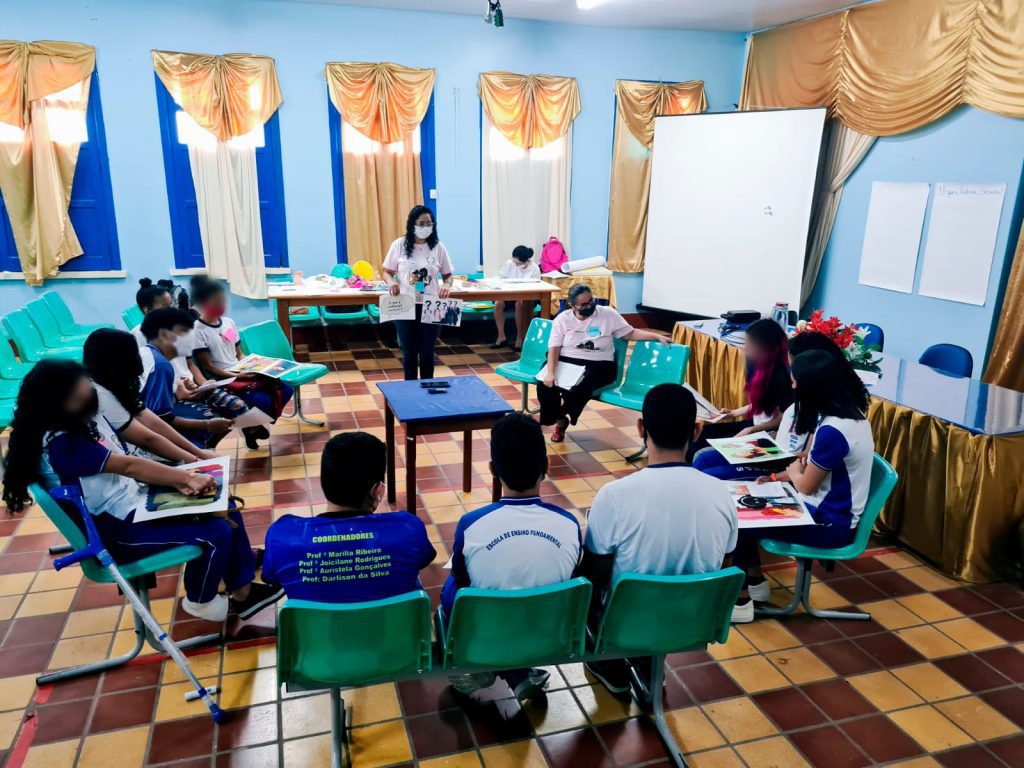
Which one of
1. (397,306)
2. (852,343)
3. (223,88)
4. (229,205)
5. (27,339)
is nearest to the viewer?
(852,343)

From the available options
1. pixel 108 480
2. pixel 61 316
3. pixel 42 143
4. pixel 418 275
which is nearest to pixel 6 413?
pixel 108 480

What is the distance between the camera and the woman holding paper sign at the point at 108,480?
7.78 feet

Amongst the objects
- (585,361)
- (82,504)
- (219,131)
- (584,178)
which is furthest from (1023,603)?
(219,131)

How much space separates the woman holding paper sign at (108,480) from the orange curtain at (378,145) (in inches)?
216

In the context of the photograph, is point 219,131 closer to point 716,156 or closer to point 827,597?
point 716,156

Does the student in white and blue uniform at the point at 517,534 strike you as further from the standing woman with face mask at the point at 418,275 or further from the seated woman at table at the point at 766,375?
the standing woman with face mask at the point at 418,275

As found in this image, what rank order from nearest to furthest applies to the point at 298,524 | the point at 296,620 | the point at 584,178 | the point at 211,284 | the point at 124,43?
the point at 296,620, the point at 298,524, the point at 211,284, the point at 124,43, the point at 584,178

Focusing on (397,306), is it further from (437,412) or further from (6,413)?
(6,413)

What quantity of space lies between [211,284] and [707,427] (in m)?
3.05

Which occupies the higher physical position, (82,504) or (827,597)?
(82,504)

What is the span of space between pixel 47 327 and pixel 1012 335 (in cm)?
733

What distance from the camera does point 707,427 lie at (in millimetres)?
4051

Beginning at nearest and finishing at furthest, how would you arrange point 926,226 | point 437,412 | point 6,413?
point 437,412 < point 6,413 < point 926,226

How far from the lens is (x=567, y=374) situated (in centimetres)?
470
